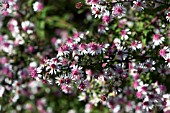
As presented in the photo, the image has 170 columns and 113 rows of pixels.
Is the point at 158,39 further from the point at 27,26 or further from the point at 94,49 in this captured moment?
the point at 27,26

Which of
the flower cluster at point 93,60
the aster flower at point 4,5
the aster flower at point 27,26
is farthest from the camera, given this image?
the aster flower at point 27,26

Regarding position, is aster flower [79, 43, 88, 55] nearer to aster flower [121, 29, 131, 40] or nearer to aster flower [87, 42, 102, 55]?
aster flower [87, 42, 102, 55]

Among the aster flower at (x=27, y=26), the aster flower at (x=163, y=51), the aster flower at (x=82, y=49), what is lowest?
the aster flower at (x=163, y=51)

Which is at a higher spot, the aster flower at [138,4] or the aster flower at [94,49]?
the aster flower at [138,4]

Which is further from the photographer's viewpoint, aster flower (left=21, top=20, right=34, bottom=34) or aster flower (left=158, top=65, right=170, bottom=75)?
aster flower (left=21, top=20, right=34, bottom=34)

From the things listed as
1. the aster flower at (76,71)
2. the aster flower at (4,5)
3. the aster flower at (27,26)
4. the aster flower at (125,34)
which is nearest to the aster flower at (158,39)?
the aster flower at (125,34)

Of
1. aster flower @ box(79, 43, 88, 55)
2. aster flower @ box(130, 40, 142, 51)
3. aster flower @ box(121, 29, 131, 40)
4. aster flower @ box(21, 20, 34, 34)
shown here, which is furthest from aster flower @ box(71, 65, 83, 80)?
aster flower @ box(21, 20, 34, 34)

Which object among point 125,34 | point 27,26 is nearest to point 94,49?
point 125,34

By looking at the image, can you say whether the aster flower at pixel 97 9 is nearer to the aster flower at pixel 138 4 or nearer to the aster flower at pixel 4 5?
the aster flower at pixel 138 4

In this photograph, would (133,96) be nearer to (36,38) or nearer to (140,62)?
(140,62)

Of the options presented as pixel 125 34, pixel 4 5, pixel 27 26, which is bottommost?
pixel 125 34

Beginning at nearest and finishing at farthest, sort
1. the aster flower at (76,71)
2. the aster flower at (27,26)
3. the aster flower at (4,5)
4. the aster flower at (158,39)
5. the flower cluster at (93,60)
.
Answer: the aster flower at (76,71)
the flower cluster at (93,60)
the aster flower at (158,39)
the aster flower at (4,5)
the aster flower at (27,26)

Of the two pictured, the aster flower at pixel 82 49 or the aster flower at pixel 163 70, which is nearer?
the aster flower at pixel 82 49
